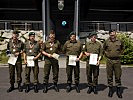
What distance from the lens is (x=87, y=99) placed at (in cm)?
877

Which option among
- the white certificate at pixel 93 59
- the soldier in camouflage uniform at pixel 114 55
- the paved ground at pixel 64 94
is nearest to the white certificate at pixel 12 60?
the paved ground at pixel 64 94

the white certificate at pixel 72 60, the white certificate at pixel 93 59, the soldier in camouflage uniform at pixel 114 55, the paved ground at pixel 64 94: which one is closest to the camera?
the paved ground at pixel 64 94

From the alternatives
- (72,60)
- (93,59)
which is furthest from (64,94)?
(93,59)

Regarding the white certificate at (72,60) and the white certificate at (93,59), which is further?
the white certificate at (72,60)

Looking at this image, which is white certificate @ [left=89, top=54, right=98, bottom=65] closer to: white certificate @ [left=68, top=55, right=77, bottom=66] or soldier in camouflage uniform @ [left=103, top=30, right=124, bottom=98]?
soldier in camouflage uniform @ [left=103, top=30, right=124, bottom=98]

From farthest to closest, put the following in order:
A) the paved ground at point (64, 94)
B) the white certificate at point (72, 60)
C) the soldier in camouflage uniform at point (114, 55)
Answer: the white certificate at point (72, 60) < the soldier in camouflage uniform at point (114, 55) < the paved ground at point (64, 94)

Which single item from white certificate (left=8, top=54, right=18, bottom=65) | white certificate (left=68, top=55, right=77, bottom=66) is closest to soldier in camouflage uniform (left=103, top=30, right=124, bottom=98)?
white certificate (left=68, top=55, right=77, bottom=66)

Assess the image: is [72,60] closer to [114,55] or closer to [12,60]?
[114,55]

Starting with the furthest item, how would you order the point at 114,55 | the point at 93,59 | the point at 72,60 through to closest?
the point at 72,60 → the point at 93,59 → the point at 114,55

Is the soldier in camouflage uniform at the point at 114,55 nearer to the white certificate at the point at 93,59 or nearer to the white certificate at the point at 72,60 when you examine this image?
the white certificate at the point at 93,59

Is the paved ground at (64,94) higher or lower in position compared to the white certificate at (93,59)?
lower

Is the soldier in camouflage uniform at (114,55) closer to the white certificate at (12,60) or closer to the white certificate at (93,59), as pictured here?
the white certificate at (93,59)

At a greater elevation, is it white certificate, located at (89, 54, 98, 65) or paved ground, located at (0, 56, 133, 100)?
white certificate, located at (89, 54, 98, 65)

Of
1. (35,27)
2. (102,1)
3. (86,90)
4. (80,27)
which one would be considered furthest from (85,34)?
(86,90)
